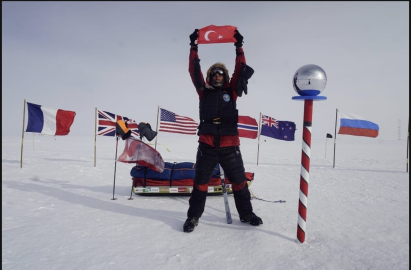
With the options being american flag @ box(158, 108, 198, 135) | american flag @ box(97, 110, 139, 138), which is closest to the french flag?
american flag @ box(97, 110, 139, 138)

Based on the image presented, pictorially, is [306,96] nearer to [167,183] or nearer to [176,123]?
[167,183]

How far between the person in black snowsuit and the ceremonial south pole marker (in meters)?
0.72

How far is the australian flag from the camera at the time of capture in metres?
12.2

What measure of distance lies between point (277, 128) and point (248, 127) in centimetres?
177

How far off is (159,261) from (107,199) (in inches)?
116

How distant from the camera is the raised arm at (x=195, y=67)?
10.8ft

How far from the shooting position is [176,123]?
36.2 feet

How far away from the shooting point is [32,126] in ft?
29.4

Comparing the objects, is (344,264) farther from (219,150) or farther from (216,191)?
(216,191)

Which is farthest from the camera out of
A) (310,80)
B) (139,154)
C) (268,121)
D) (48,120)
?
(268,121)

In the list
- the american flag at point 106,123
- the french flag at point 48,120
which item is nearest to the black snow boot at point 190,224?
the american flag at point 106,123

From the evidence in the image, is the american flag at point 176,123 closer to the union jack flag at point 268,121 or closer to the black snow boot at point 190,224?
the union jack flag at point 268,121

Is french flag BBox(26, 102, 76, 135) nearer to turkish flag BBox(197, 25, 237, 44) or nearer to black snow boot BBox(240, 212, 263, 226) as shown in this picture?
turkish flag BBox(197, 25, 237, 44)

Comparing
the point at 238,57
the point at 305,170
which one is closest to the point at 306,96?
the point at 305,170
